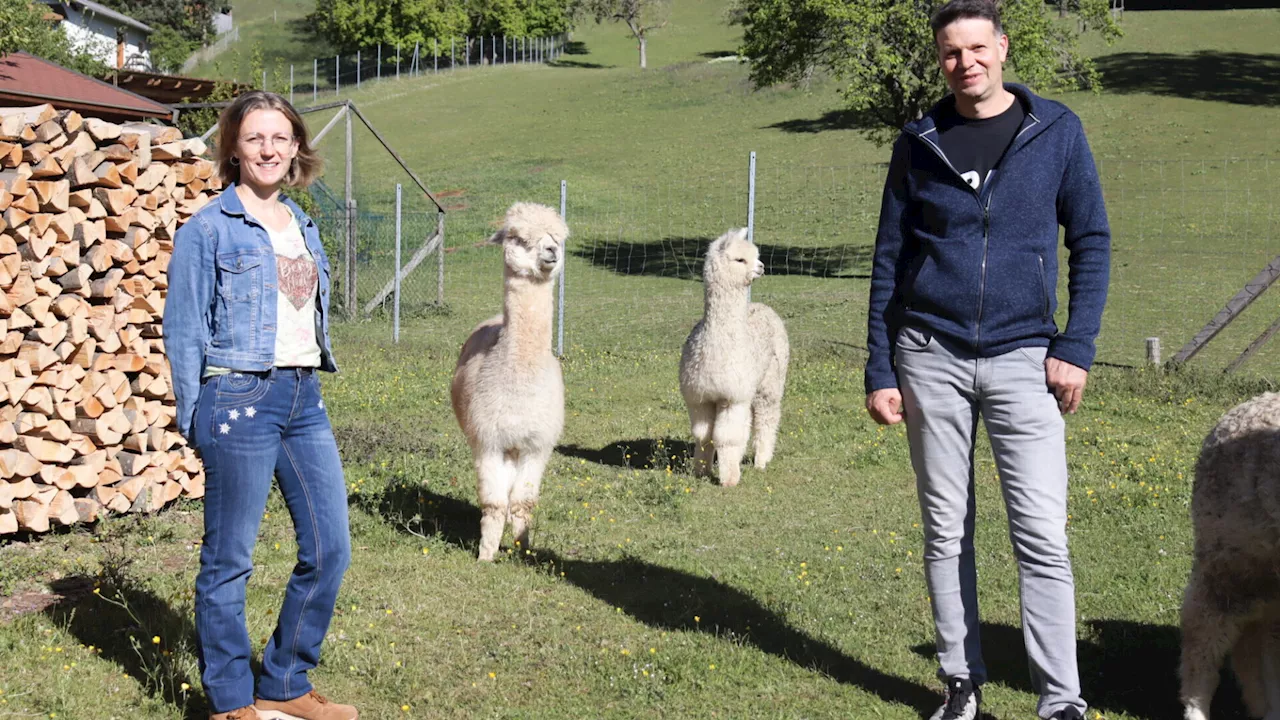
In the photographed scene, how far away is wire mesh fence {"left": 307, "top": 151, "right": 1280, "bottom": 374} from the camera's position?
48.2 ft

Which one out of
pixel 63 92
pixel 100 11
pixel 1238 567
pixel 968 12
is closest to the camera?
pixel 968 12

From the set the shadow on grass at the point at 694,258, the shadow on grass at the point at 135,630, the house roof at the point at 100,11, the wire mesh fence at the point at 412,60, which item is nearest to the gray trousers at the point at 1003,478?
the shadow on grass at the point at 135,630

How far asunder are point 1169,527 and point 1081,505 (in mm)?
588

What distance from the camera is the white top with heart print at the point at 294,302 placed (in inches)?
144

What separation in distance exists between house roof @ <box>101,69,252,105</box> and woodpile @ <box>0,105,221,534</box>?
24856 millimetres

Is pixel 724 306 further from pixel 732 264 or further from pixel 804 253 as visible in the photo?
pixel 804 253

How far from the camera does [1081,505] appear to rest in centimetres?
706

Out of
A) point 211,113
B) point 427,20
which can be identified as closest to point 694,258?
point 211,113

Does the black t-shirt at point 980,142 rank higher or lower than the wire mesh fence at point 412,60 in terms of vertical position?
lower

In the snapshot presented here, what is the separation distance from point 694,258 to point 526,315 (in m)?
17.7

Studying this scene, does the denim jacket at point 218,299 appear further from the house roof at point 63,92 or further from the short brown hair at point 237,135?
the house roof at point 63,92

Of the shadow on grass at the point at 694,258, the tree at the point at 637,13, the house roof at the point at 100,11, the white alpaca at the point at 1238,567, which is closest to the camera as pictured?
the white alpaca at the point at 1238,567

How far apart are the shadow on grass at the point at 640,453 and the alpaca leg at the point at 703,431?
138mm

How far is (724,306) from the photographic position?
314 inches
